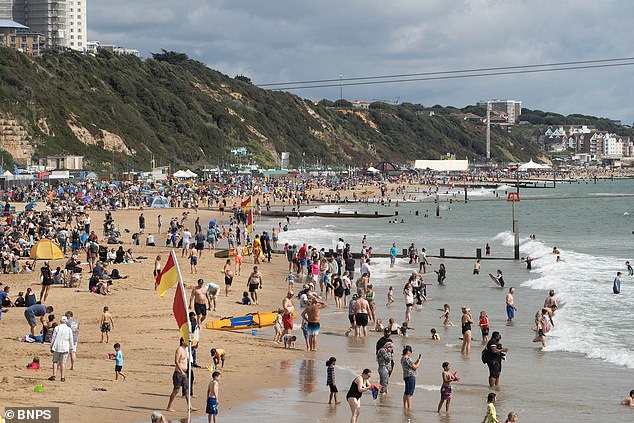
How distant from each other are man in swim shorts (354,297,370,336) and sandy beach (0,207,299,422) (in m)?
2.39

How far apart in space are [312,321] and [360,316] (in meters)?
2.44

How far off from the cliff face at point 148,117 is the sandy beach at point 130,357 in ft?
215

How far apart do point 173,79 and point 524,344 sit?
12475 cm

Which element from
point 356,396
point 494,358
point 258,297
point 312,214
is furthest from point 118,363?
point 312,214

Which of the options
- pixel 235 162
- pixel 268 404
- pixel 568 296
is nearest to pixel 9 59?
pixel 235 162

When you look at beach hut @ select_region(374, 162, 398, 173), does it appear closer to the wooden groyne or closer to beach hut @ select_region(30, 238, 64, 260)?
the wooden groyne

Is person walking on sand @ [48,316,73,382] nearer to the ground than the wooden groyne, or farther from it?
nearer to the ground

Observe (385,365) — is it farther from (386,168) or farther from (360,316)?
(386,168)

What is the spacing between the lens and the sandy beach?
14.1 meters

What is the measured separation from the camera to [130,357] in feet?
57.5

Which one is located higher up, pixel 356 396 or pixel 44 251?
pixel 44 251

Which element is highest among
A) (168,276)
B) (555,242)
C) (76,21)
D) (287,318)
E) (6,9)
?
(6,9)

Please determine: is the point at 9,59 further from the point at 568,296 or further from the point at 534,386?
the point at 534,386

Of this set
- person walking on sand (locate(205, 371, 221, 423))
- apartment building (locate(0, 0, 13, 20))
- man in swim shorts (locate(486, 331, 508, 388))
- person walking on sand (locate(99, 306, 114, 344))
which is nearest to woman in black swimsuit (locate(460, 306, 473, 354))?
man in swim shorts (locate(486, 331, 508, 388))
